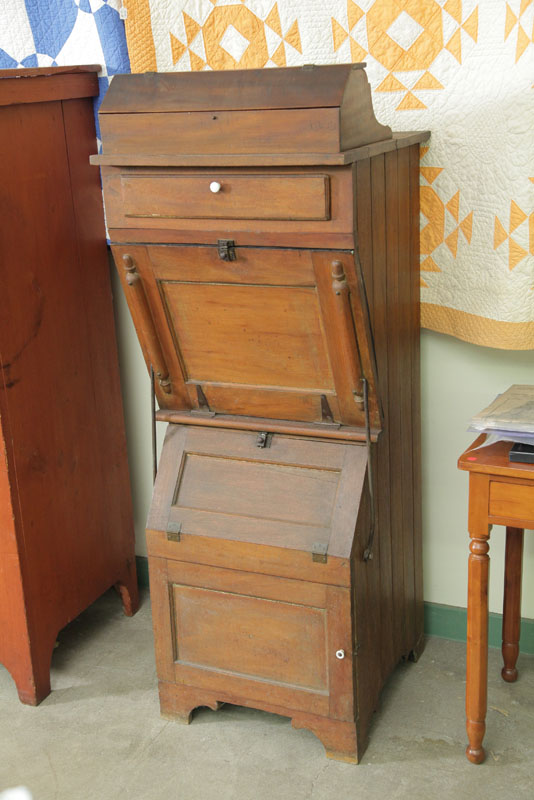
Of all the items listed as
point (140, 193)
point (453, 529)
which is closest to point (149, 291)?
point (140, 193)

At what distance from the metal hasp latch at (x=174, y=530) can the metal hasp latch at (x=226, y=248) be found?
2.43 ft

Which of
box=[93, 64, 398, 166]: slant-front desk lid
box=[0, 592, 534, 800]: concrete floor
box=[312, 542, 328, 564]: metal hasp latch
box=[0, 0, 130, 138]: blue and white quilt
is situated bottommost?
box=[0, 592, 534, 800]: concrete floor

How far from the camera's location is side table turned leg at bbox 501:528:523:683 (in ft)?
8.42

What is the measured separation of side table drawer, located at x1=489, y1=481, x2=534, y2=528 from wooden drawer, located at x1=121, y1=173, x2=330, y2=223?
0.73 m

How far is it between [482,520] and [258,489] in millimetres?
579

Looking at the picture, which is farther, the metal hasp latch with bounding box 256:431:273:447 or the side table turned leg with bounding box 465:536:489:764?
the metal hasp latch with bounding box 256:431:273:447

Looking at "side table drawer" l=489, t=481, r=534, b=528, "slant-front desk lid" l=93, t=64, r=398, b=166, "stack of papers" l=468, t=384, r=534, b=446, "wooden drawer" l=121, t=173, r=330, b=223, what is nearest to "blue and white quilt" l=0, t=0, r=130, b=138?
"slant-front desk lid" l=93, t=64, r=398, b=166

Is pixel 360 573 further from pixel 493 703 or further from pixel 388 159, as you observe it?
pixel 388 159

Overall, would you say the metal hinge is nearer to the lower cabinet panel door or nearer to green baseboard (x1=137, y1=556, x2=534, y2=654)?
the lower cabinet panel door

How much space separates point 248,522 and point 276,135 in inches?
38.0

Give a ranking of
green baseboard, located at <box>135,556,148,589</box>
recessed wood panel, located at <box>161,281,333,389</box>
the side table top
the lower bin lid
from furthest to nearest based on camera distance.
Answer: green baseboard, located at <box>135,556,148,589</box> → the lower bin lid → recessed wood panel, located at <box>161,281,333,389</box> → the side table top

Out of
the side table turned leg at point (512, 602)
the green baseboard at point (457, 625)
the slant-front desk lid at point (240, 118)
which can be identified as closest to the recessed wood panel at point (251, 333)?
the slant-front desk lid at point (240, 118)

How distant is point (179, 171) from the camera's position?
2.11 metres

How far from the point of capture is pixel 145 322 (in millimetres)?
2324
